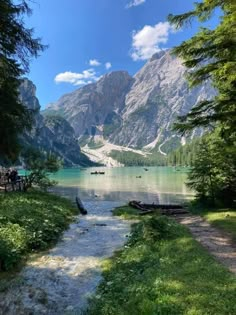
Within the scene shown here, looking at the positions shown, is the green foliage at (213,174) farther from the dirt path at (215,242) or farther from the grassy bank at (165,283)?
the grassy bank at (165,283)

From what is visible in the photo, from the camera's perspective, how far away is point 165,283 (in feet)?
29.5

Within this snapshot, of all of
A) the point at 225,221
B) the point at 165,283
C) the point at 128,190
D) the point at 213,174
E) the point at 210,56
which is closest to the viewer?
the point at 165,283

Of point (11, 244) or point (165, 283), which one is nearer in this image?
point (165, 283)

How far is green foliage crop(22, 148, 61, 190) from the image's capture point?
38.5 metres

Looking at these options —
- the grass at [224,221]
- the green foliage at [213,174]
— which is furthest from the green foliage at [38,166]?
the grass at [224,221]

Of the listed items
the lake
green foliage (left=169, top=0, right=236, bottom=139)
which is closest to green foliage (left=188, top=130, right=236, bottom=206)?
green foliage (left=169, top=0, right=236, bottom=139)

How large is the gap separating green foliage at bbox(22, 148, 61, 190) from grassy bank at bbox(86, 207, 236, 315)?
2589 centimetres

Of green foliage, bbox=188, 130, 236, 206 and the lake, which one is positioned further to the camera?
the lake

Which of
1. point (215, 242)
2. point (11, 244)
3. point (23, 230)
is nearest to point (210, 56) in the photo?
point (215, 242)

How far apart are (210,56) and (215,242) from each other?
845 cm

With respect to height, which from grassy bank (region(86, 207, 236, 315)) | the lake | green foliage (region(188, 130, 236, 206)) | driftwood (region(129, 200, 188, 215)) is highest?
green foliage (region(188, 130, 236, 206))

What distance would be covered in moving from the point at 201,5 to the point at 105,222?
1699 cm

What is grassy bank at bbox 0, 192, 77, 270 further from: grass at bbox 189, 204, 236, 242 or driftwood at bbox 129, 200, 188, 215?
grass at bbox 189, 204, 236, 242

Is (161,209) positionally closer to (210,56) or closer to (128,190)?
(210,56)
